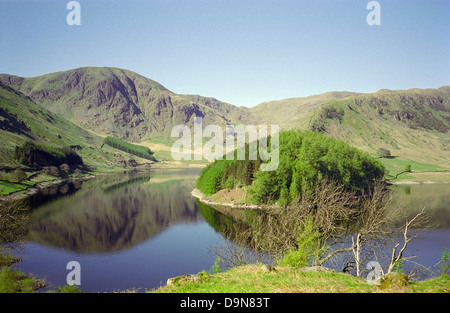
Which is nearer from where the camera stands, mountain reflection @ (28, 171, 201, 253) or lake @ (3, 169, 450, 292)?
lake @ (3, 169, 450, 292)

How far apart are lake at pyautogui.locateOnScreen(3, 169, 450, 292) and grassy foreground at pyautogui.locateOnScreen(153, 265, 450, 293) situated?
2634cm

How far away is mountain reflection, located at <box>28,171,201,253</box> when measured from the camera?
237 feet

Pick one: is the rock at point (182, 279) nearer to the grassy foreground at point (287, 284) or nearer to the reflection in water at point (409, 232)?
the grassy foreground at point (287, 284)

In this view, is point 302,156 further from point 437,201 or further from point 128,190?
point 128,190

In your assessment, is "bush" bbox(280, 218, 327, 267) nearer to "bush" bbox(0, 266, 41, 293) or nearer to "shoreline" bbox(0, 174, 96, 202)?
"bush" bbox(0, 266, 41, 293)

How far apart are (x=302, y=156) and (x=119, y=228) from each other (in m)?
67.3

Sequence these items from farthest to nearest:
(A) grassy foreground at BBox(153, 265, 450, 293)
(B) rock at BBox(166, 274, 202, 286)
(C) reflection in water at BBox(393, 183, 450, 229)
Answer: (C) reflection in water at BBox(393, 183, 450, 229) < (B) rock at BBox(166, 274, 202, 286) < (A) grassy foreground at BBox(153, 265, 450, 293)

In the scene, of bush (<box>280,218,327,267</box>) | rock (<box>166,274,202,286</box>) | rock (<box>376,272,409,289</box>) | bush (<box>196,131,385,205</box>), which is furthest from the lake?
rock (<box>376,272,409,289</box>)

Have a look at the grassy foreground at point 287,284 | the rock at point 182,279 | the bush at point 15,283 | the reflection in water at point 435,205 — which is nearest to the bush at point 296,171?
the reflection in water at point 435,205

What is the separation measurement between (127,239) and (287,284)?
63.5m

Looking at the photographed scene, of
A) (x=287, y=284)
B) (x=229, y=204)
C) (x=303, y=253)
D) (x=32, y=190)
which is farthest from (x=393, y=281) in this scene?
(x=32, y=190)

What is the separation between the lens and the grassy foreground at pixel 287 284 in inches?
753

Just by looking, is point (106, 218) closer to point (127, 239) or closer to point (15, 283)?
point (127, 239)
